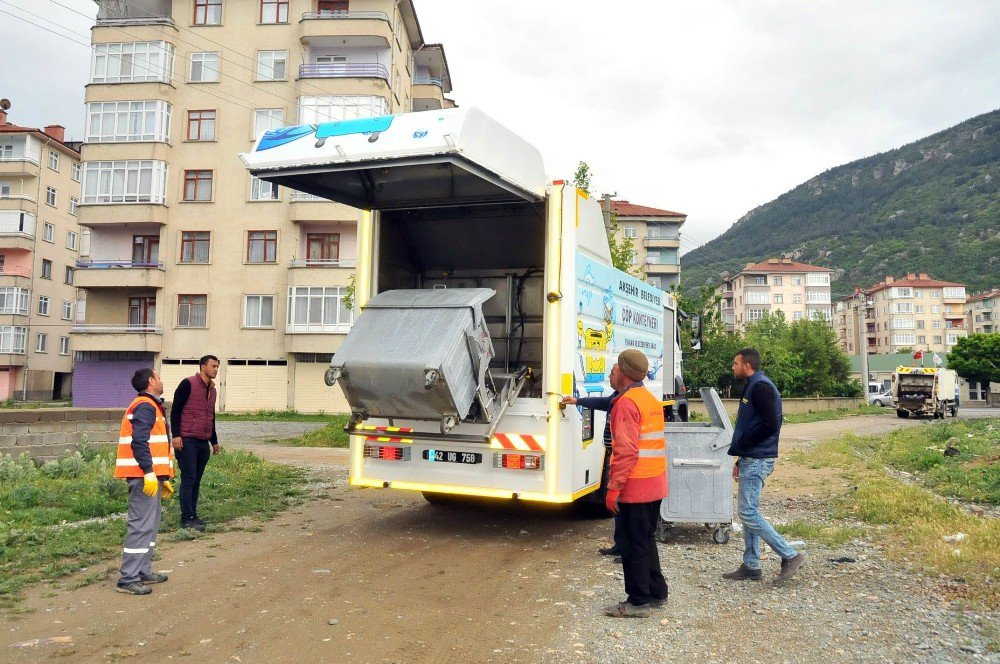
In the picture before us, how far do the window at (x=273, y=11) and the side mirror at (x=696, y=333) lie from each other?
28.1 m

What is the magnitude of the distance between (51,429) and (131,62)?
2737cm

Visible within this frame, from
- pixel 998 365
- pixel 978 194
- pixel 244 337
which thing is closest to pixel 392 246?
pixel 244 337

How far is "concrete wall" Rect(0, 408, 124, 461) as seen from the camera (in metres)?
10.8

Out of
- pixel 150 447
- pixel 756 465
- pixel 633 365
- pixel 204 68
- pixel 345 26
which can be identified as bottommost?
pixel 756 465

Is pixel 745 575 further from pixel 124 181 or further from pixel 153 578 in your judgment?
pixel 124 181

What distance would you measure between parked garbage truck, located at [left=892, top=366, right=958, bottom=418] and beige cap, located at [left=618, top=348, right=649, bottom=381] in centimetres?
3426

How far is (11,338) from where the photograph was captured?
45.9 m

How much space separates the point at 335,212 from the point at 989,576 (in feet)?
94.3

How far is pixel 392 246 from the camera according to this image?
8523mm

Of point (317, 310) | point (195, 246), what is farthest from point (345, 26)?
point (317, 310)

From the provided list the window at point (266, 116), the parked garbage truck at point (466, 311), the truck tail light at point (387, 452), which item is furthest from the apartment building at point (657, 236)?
the truck tail light at point (387, 452)

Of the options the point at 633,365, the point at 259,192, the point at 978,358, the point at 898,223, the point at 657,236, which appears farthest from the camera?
the point at 898,223

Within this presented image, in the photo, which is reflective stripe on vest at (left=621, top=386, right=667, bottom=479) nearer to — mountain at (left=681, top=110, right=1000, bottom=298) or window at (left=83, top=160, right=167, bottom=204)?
window at (left=83, top=160, right=167, bottom=204)

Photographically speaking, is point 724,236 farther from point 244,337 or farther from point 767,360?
point 244,337
